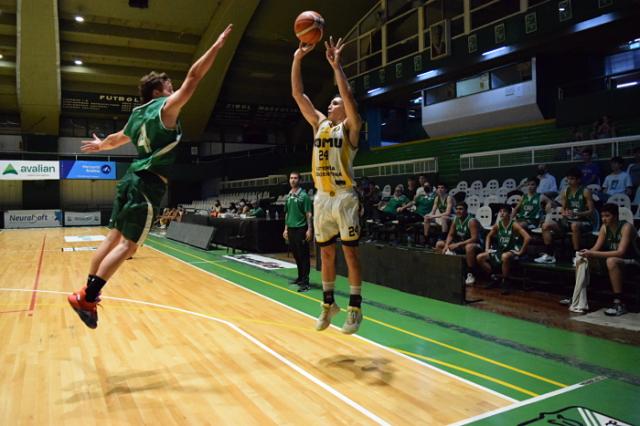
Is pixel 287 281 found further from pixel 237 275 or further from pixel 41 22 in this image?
pixel 41 22

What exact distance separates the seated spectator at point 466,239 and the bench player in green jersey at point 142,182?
17.6 feet

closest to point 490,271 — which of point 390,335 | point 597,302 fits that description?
point 597,302

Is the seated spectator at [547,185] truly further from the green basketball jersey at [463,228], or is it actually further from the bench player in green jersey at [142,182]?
the bench player in green jersey at [142,182]

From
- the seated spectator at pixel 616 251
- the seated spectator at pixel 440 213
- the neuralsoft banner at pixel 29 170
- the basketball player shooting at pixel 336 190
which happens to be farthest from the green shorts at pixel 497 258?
the neuralsoft banner at pixel 29 170

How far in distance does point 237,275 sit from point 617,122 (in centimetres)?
962

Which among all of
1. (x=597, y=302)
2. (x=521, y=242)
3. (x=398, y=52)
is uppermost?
(x=398, y=52)

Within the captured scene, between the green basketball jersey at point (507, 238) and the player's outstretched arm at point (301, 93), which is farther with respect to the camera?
the green basketball jersey at point (507, 238)

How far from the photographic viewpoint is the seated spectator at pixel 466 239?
298 inches

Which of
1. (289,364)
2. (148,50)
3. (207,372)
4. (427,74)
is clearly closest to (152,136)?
(207,372)

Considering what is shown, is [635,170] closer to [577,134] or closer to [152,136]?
[577,134]

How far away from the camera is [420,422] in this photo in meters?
2.79

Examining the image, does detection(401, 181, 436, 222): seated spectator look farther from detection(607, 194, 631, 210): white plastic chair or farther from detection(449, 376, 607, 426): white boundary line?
detection(449, 376, 607, 426): white boundary line

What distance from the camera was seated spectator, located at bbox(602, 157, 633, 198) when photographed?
8.31 m

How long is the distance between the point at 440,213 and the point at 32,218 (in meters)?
23.0
